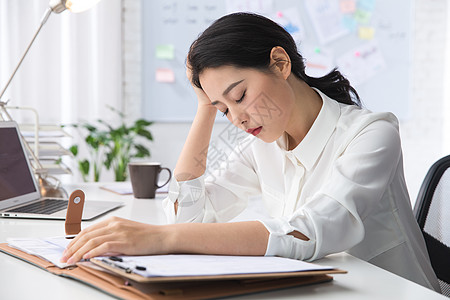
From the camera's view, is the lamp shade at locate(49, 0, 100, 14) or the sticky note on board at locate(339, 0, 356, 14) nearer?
the lamp shade at locate(49, 0, 100, 14)

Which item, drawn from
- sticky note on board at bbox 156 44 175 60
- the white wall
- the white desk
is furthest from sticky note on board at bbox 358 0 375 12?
the white desk

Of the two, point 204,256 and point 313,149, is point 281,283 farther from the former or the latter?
point 313,149

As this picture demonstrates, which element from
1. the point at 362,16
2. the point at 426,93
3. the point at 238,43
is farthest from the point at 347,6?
the point at 238,43

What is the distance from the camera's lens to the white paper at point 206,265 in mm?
539

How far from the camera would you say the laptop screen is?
1197mm

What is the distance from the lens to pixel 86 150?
3.01 meters

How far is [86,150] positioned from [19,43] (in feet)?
2.38

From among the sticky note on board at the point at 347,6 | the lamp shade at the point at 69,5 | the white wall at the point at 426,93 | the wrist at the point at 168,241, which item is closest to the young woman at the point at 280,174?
the wrist at the point at 168,241

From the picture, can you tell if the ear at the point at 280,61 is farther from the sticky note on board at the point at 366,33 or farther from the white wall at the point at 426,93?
the white wall at the point at 426,93

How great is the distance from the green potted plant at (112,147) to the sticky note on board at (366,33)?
157 cm

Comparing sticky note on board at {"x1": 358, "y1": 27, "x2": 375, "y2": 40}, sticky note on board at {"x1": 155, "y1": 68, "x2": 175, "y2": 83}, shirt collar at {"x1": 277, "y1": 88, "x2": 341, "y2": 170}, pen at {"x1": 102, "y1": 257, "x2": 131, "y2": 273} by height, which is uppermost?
sticky note on board at {"x1": 358, "y1": 27, "x2": 375, "y2": 40}

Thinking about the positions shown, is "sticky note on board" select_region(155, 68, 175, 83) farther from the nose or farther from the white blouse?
the nose

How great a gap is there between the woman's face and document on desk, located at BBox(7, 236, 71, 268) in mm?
400

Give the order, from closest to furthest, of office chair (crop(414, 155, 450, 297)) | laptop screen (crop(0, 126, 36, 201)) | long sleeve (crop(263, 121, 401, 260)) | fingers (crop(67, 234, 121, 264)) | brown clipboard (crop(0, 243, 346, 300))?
1. brown clipboard (crop(0, 243, 346, 300))
2. fingers (crop(67, 234, 121, 264))
3. long sleeve (crop(263, 121, 401, 260))
4. office chair (crop(414, 155, 450, 297))
5. laptop screen (crop(0, 126, 36, 201))
